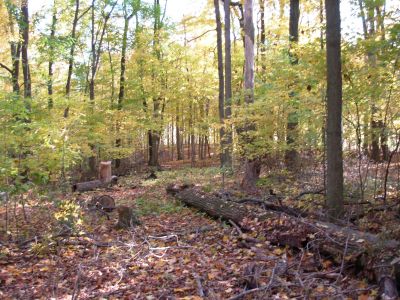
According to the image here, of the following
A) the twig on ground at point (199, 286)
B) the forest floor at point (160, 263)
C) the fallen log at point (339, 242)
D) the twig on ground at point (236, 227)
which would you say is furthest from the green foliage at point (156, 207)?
the twig on ground at point (199, 286)

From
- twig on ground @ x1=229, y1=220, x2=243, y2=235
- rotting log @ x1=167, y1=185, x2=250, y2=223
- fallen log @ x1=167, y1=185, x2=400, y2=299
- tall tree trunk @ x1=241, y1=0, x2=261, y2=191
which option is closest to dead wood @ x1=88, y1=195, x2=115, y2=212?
rotting log @ x1=167, y1=185, x2=250, y2=223

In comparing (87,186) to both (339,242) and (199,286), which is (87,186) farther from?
(339,242)

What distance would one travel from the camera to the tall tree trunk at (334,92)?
5.99 m

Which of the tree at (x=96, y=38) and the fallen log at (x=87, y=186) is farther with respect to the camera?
the tree at (x=96, y=38)

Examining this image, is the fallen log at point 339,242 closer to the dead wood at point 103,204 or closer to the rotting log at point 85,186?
the dead wood at point 103,204

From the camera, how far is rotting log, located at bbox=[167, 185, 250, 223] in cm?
737

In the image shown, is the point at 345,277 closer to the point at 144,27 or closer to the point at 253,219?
the point at 253,219

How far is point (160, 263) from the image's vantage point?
5578mm

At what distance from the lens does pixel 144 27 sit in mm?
22328

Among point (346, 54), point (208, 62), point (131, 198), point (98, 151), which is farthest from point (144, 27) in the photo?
point (346, 54)

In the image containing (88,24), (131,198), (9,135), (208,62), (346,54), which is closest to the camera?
(346,54)

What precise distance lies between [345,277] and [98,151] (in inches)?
617

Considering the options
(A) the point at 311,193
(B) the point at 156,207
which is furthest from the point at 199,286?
(B) the point at 156,207

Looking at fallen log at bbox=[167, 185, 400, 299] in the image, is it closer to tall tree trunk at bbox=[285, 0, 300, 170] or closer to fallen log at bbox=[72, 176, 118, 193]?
tall tree trunk at bbox=[285, 0, 300, 170]
